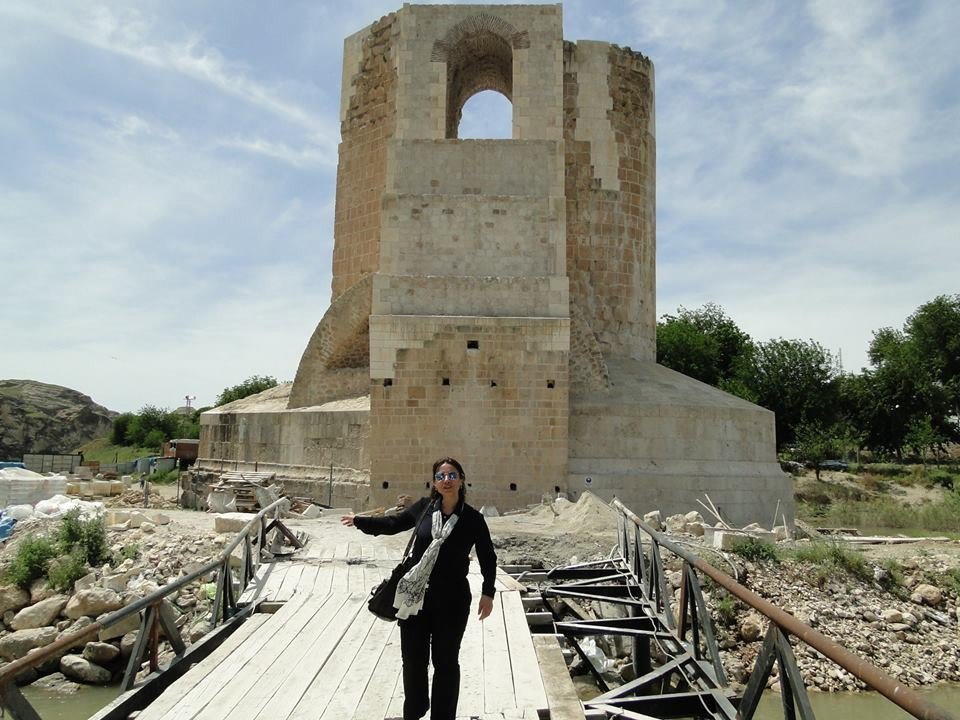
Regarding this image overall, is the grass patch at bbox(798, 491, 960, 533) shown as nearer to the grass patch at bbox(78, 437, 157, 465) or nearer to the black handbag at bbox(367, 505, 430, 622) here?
the black handbag at bbox(367, 505, 430, 622)

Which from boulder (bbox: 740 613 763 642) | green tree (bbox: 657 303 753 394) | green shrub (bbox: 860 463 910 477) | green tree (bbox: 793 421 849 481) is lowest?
boulder (bbox: 740 613 763 642)

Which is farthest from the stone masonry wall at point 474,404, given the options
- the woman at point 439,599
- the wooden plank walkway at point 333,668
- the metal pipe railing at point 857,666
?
the woman at point 439,599

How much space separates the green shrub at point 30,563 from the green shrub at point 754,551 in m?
8.11

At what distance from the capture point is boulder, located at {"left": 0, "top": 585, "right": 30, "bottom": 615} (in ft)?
28.9

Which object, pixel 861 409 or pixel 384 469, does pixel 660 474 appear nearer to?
pixel 384 469

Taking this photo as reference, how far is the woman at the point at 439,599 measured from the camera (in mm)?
3324

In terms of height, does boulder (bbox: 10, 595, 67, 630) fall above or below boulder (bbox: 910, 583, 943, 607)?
below

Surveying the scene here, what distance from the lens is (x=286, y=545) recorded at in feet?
26.3

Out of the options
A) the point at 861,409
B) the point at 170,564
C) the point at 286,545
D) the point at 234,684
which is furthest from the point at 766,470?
the point at 861,409

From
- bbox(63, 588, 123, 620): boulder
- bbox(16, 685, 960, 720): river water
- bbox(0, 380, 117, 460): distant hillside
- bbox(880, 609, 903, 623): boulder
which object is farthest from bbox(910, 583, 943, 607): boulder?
bbox(0, 380, 117, 460): distant hillside

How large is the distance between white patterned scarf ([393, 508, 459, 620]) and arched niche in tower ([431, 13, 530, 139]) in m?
12.4

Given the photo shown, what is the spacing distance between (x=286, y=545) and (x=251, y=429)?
8125 mm

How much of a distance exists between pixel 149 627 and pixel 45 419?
147 feet

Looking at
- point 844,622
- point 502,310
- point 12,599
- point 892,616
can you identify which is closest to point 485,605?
point 844,622
